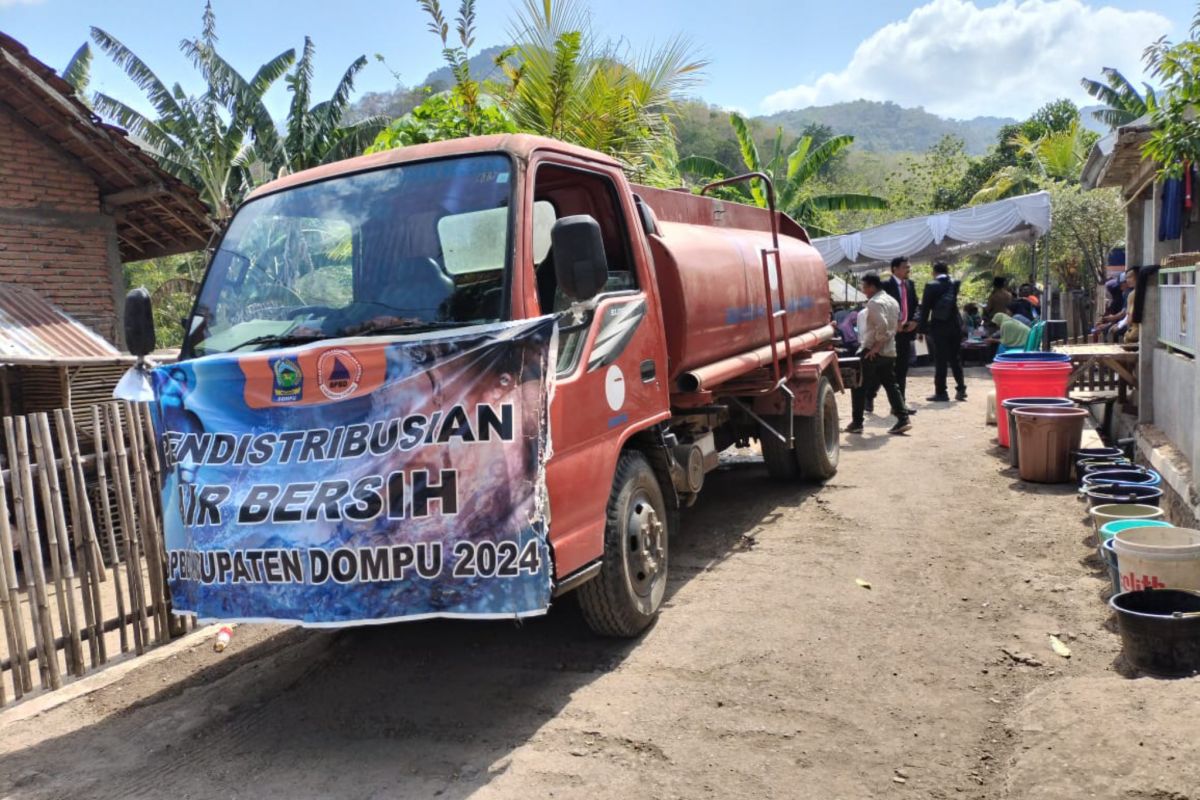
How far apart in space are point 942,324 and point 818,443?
586 centimetres

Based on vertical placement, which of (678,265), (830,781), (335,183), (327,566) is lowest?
(830,781)

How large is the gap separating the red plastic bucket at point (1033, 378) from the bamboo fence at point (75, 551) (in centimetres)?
746

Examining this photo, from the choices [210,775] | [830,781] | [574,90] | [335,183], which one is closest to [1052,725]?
[830,781]

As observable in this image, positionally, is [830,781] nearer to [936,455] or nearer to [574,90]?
[936,455]

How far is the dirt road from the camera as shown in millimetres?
3285

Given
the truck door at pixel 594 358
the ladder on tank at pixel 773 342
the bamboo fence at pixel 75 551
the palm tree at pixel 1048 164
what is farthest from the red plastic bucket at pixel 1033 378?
the palm tree at pixel 1048 164

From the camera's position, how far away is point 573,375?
3963 mm

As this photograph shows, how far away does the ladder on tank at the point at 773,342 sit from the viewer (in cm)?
674

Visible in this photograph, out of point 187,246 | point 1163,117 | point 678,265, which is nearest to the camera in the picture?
point 678,265

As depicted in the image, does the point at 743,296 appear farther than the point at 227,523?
Yes

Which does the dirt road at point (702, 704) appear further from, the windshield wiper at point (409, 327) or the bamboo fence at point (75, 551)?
the windshield wiper at point (409, 327)

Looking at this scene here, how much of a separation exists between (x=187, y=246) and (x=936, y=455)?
31.4 ft

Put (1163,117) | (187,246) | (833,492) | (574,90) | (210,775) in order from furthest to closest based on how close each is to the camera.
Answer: (187,246) → (574,90) → (833,492) → (1163,117) → (210,775)

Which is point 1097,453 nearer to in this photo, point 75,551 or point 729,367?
point 729,367
